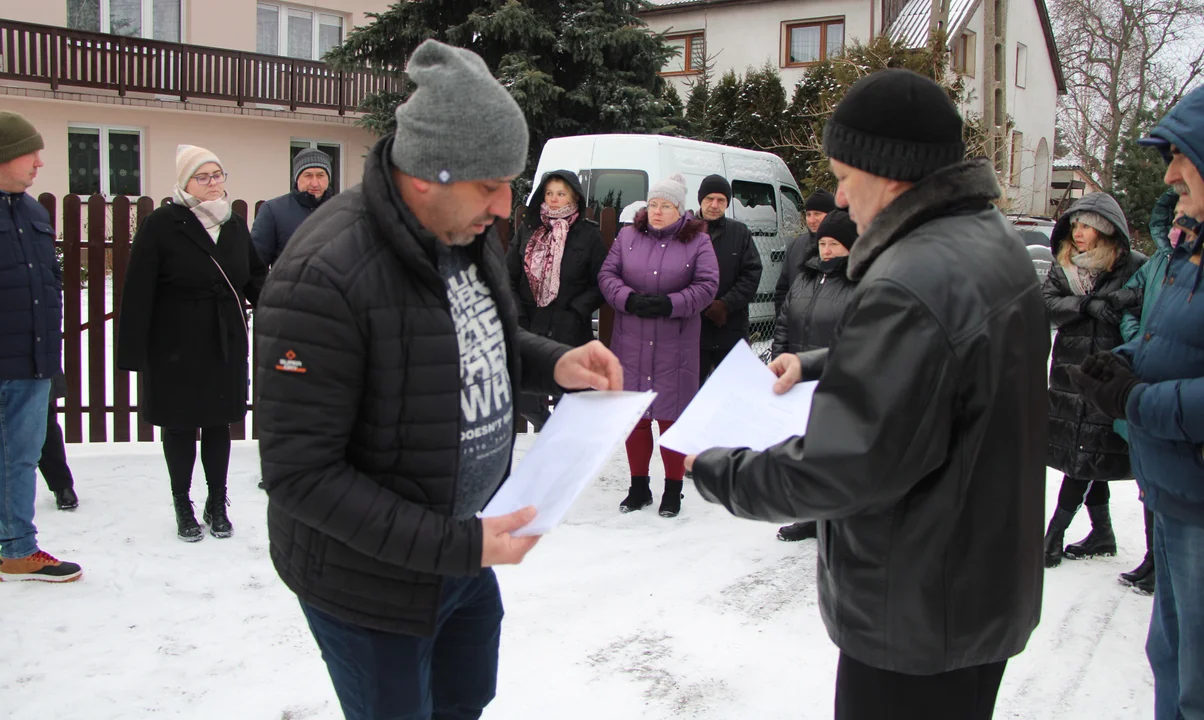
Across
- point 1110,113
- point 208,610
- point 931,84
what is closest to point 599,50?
point 208,610

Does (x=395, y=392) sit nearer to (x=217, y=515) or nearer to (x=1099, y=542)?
(x=217, y=515)

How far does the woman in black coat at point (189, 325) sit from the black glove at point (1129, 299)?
4.53 meters

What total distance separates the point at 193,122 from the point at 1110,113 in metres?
32.5

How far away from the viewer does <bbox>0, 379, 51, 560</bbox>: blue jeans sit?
4.50 m

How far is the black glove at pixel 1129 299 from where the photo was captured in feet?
15.6

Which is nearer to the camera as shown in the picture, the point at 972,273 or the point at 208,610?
the point at 972,273

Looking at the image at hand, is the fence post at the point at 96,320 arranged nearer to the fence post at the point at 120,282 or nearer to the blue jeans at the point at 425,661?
the fence post at the point at 120,282

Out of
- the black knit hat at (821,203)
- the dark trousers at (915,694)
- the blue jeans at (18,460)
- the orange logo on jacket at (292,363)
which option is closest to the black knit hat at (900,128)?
the dark trousers at (915,694)

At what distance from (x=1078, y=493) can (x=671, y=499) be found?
2246 mm

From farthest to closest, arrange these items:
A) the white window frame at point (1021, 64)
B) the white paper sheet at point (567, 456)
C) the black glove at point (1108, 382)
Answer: the white window frame at point (1021, 64) → the black glove at point (1108, 382) → the white paper sheet at point (567, 456)

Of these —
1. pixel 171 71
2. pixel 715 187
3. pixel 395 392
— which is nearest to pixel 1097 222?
pixel 715 187

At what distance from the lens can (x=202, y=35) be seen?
813 inches

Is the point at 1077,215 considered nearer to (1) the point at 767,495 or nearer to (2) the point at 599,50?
(1) the point at 767,495

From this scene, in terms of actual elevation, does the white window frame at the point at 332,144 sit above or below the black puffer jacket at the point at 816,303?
above
